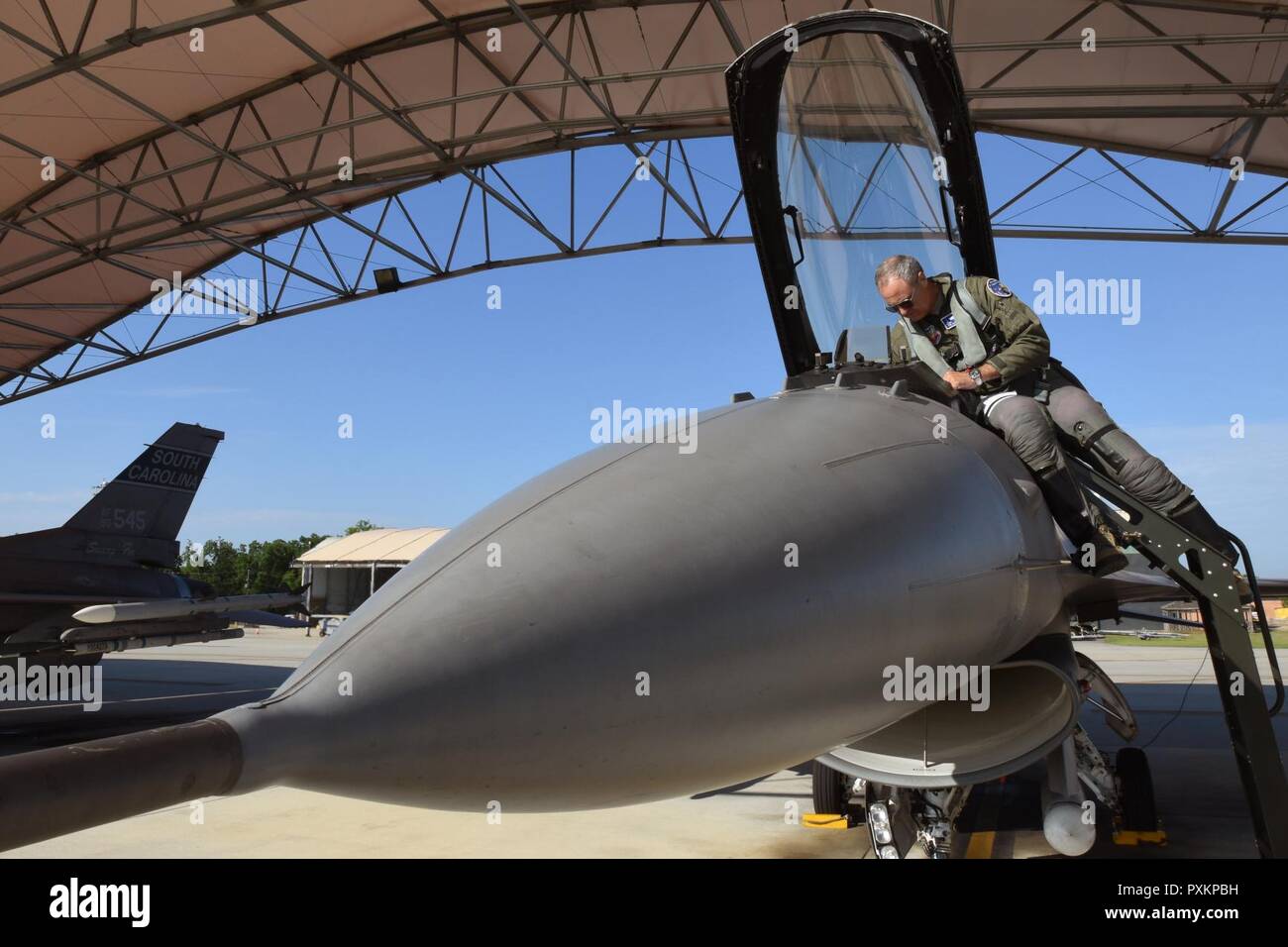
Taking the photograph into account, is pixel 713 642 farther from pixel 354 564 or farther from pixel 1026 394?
pixel 354 564

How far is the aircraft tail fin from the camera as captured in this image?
44.8 feet

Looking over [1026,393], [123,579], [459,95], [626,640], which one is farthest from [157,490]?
[626,640]

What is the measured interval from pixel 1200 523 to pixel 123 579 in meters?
14.2

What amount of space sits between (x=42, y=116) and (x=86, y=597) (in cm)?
619

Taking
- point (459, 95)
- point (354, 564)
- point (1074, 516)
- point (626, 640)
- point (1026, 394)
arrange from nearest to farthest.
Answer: point (626, 640)
point (1074, 516)
point (1026, 394)
point (459, 95)
point (354, 564)

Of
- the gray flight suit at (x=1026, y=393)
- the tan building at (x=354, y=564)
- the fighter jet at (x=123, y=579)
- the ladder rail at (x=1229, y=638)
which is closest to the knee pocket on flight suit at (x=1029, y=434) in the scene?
the gray flight suit at (x=1026, y=393)

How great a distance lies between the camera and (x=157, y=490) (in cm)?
1435

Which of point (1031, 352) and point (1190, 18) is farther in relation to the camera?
point (1190, 18)

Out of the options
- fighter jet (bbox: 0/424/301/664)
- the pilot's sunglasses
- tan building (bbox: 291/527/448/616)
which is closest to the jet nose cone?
the pilot's sunglasses

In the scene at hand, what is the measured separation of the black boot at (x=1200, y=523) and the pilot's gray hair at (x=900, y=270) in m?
1.09

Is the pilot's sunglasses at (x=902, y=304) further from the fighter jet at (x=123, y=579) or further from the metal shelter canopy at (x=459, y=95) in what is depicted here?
the fighter jet at (x=123, y=579)
